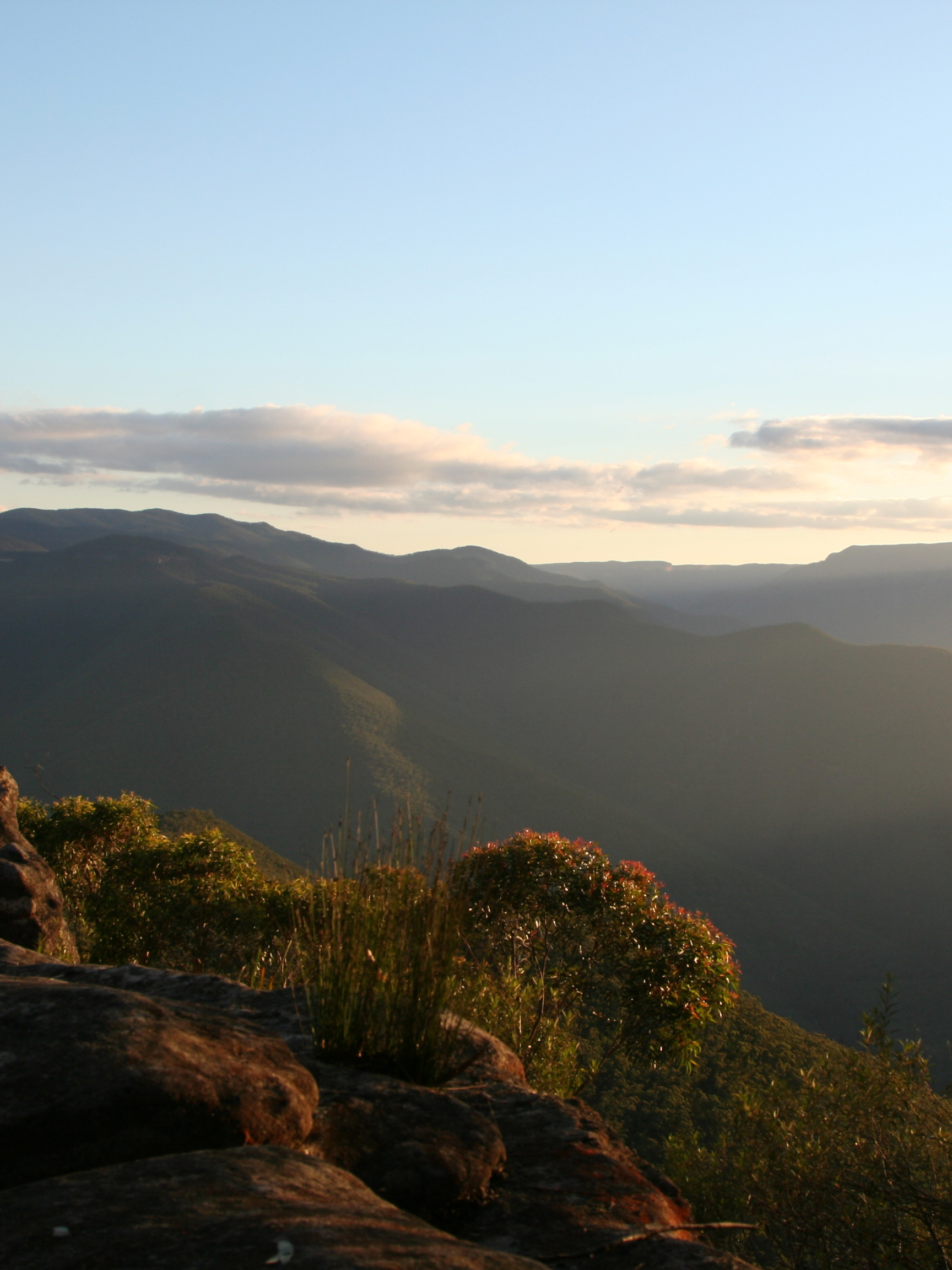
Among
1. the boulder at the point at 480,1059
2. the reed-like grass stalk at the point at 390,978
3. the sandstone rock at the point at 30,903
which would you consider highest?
the reed-like grass stalk at the point at 390,978

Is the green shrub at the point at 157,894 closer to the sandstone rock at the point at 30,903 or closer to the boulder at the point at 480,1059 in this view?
the sandstone rock at the point at 30,903

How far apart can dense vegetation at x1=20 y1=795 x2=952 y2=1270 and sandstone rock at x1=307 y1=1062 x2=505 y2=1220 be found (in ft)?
1.20

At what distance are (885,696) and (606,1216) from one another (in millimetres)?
109075

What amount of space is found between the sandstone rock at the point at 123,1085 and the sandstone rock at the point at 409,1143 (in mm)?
161

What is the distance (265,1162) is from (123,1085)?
526 mm

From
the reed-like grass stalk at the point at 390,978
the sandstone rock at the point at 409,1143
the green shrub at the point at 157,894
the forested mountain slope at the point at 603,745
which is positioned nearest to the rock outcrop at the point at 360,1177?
the sandstone rock at the point at 409,1143

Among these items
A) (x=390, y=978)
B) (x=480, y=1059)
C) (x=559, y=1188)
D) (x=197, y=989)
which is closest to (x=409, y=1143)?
(x=559, y=1188)

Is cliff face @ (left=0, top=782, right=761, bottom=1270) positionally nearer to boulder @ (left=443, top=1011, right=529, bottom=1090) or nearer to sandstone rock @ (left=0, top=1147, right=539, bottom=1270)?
sandstone rock @ (left=0, top=1147, right=539, bottom=1270)

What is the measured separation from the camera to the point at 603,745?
119m

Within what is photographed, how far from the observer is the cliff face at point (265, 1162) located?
2.19m

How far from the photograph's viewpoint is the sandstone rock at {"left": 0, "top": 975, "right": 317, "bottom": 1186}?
2660 mm

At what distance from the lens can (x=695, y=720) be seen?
115312 millimetres

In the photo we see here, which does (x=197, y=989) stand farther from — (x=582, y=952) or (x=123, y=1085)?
(x=582, y=952)

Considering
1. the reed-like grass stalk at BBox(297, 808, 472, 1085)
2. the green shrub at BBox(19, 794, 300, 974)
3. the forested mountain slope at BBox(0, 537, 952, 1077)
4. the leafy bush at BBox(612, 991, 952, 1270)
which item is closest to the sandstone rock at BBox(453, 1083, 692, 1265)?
the reed-like grass stalk at BBox(297, 808, 472, 1085)
